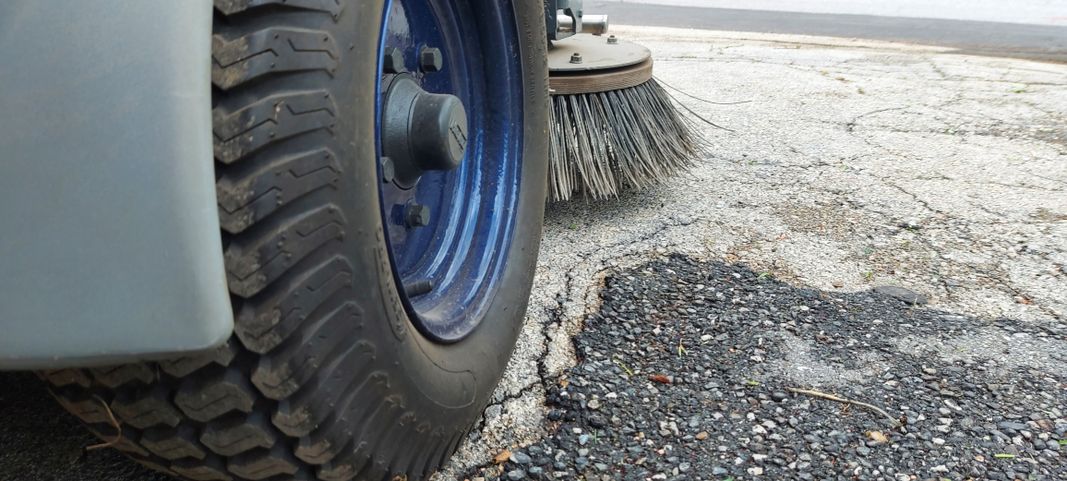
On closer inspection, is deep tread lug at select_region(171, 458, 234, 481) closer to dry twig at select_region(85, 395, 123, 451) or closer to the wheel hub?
dry twig at select_region(85, 395, 123, 451)

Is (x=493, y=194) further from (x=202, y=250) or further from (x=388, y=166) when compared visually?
(x=202, y=250)

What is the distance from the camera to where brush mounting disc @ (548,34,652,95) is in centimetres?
225

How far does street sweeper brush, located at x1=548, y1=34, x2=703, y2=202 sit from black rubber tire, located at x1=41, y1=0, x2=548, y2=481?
1.31 meters

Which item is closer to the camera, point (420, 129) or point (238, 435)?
point (238, 435)

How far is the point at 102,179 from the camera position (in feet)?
2.31

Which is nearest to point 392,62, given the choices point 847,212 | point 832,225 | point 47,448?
point 47,448

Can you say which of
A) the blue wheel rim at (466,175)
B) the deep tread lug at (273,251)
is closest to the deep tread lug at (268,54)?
the deep tread lug at (273,251)

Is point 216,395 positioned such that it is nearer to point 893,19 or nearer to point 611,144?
point 611,144

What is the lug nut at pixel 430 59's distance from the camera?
1.36 m

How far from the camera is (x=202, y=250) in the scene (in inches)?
28.8

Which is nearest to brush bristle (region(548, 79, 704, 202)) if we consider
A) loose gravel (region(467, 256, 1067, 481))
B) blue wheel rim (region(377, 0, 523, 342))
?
loose gravel (region(467, 256, 1067, 481))

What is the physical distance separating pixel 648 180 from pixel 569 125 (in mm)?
292

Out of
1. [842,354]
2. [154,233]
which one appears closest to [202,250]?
[154,233]

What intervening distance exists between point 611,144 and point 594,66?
21 centimetres
